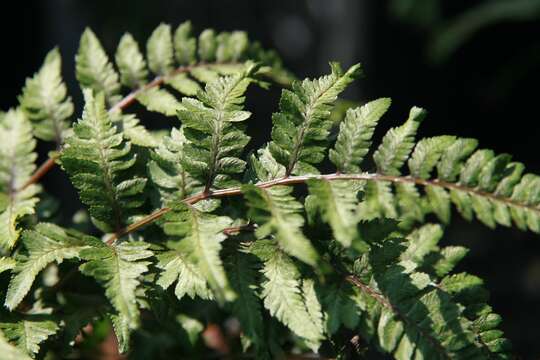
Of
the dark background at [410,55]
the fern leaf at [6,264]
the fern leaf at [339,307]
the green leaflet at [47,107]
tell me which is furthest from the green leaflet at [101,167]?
the dark background at [410,55]

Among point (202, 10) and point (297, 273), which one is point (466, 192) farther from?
point (202, 10)

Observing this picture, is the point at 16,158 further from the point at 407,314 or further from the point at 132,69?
the point at 407,314

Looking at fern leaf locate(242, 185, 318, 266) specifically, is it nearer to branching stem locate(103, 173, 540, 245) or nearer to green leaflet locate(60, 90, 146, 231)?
branching stem locate(103, 173, 540, 245)

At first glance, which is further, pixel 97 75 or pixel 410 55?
pixel 410 55

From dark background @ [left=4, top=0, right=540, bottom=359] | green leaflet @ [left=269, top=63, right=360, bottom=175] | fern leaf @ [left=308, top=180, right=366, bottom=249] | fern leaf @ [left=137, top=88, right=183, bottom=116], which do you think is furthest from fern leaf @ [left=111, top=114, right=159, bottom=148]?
dark background @ [left=4, top=0, right=540, bottom=359]

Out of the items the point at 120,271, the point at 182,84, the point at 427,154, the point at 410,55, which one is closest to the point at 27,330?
the point at 120,271

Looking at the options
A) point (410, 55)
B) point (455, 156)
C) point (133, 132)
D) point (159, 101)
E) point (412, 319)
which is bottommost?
point (412, 319)
